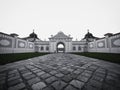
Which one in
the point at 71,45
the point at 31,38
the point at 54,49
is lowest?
the point at 54,49

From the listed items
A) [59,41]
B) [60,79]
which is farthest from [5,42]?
[59,41]

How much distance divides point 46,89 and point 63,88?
1.51 ft

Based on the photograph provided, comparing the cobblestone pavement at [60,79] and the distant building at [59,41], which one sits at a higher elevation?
the distant building at [59,41]

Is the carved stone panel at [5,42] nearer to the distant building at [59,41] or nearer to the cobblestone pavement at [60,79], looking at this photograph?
the distant building at [59,41]

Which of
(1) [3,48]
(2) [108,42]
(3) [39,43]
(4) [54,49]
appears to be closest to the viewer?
(1) [3,48]

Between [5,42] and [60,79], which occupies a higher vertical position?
[5,42]

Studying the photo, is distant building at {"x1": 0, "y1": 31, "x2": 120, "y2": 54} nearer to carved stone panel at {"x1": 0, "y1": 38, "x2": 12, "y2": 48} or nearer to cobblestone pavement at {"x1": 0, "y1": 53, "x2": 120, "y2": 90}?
carved stone panel at {"x1": 0, "y1": 38, "x2": 12, "y2": 48}

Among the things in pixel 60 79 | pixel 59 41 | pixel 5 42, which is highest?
pixel 59 41

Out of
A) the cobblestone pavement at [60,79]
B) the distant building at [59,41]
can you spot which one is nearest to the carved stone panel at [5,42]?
the distant building at [59,41]

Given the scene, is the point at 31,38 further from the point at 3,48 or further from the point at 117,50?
the point at 117,50

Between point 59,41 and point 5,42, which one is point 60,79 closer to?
point 5,42

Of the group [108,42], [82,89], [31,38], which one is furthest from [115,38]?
[31,38]

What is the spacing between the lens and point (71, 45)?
90.3 feet

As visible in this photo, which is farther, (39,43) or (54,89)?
(39,43)
